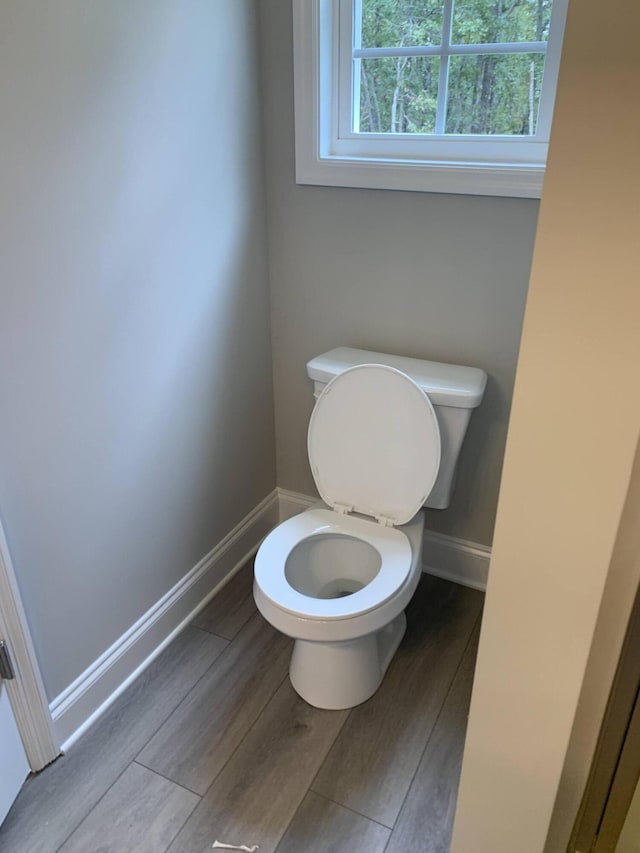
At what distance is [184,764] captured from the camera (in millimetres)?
1590

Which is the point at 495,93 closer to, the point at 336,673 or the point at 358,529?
the point at 358,529

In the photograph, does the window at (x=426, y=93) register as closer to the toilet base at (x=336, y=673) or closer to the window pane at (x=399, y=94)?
the window pane at (x=399, y=94)

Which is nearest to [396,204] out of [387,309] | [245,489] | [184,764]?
[387,309]

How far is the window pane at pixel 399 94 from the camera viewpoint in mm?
1739

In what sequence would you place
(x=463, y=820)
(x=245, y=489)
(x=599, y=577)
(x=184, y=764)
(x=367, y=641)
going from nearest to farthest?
1. (x=599, y=577)
2. (x=463, y=820)
3. (x=184, y=764)
4. (x=367, y=641)
5. (x=245, y=489)

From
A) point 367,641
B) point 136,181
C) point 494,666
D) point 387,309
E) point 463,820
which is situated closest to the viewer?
point 494,666

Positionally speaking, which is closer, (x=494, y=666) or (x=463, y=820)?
(x=494, y=666)

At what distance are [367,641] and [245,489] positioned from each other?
2.28 feet

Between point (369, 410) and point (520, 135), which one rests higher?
point (520, 135)

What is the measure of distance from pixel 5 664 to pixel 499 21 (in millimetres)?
1865

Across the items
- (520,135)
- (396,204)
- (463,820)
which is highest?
(520,135)

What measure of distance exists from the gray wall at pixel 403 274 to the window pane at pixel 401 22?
22 cm

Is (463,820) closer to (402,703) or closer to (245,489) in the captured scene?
(402,703)

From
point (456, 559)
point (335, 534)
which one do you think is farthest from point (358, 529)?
point (456, 559)
